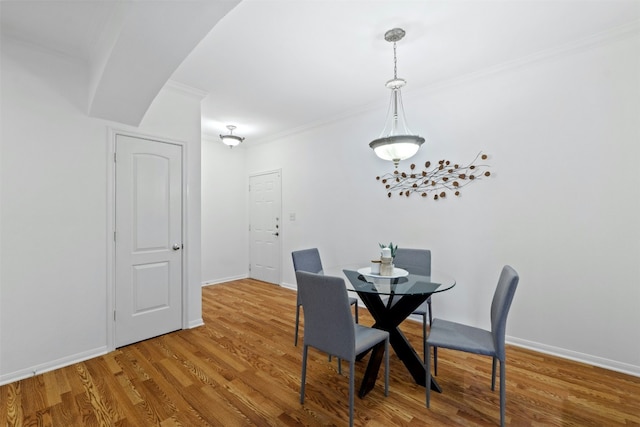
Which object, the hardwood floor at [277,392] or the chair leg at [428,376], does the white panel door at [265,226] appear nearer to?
the hardwood floor at [277,392]

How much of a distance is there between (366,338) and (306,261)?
127 centimetres

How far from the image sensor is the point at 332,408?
74.4 inches

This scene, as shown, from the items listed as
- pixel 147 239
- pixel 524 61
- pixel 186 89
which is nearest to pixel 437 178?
pixel 524 61

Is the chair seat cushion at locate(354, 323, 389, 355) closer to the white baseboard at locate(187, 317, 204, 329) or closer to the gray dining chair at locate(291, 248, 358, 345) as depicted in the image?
the gray dining chair at locate(291, 248, 358, 345)

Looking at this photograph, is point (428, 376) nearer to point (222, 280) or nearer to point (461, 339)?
point (461, 339)

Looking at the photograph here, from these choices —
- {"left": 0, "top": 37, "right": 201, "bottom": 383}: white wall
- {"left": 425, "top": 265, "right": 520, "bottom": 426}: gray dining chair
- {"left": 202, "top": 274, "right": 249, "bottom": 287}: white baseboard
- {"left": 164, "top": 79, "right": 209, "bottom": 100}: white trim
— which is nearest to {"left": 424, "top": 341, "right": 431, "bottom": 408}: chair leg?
{"left": 425, "top": 265, "right": 520, "bottom": 426}: gray dining chair

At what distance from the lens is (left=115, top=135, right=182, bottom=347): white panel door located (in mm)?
2820

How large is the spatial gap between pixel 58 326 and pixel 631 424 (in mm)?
4152

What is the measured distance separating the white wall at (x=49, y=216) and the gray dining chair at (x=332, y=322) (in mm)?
2090

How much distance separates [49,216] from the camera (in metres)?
2.41

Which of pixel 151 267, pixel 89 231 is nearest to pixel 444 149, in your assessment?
pixel 151 267

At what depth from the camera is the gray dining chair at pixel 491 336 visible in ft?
5.63

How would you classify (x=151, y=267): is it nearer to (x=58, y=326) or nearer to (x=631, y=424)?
(x=58, y=326)

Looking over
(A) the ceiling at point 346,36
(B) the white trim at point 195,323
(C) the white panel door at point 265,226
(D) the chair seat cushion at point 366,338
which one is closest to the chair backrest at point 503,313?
(D) the chair seat cushion at point 366,338
